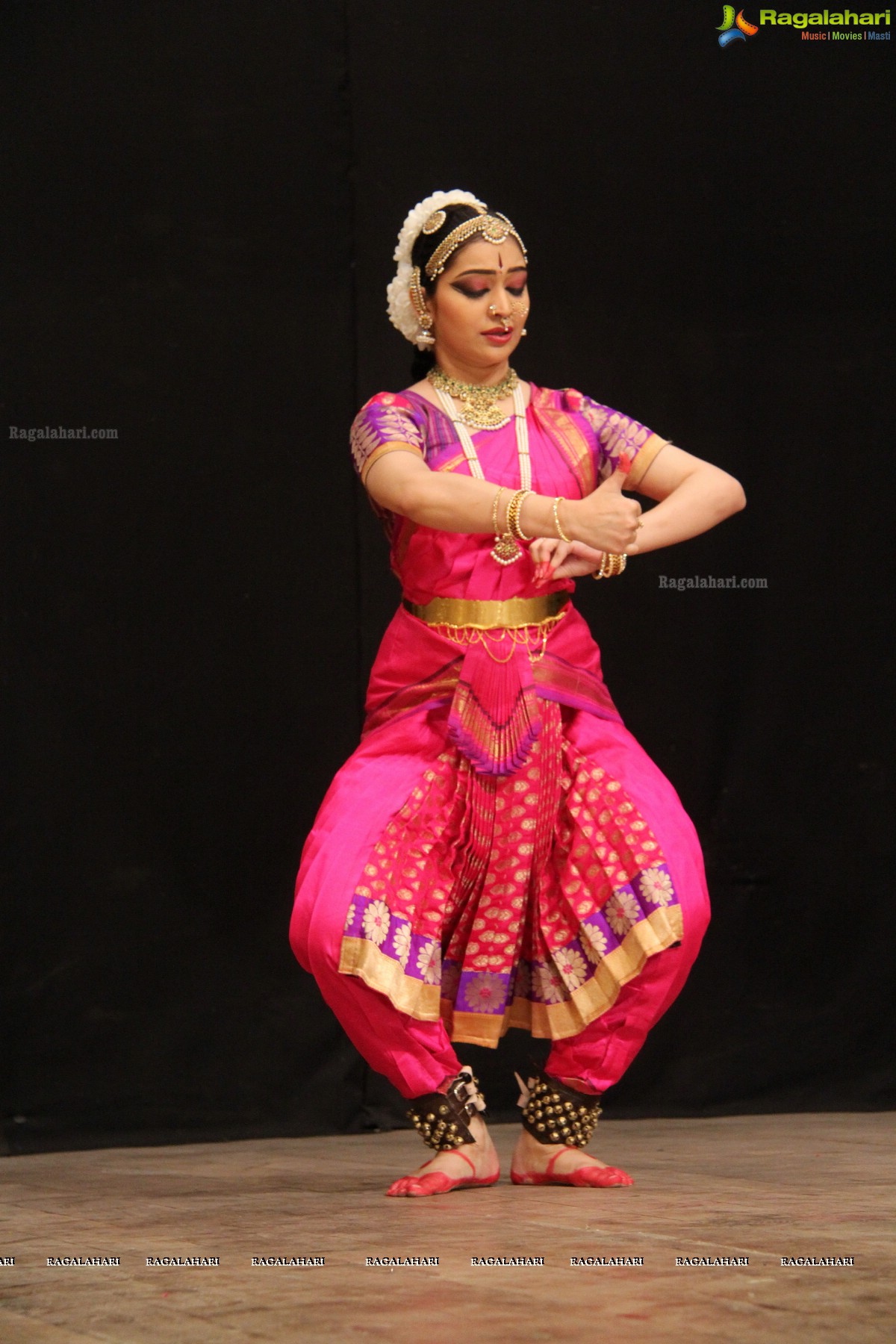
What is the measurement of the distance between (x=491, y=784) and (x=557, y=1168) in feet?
1.94

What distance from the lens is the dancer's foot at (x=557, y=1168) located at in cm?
276

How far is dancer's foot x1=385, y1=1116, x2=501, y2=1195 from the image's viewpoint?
2672mm

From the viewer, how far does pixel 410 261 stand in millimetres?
2988

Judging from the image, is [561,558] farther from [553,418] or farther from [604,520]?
[553,418]

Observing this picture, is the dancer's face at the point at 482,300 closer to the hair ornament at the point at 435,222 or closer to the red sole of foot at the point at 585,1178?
the hair ornament at the point at 435,222

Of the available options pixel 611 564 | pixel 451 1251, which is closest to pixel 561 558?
pixel 611 564

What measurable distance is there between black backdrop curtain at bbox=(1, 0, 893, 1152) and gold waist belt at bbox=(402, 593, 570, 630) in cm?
87

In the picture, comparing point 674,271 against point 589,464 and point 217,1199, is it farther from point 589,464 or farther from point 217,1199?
point 217,1199

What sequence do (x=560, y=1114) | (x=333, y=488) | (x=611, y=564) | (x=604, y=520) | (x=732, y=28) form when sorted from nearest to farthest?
(x=604, y=520) → (x=611, y=564) → (x=560, y=1114) → (x=333, y=488) → (x=732, y=28)

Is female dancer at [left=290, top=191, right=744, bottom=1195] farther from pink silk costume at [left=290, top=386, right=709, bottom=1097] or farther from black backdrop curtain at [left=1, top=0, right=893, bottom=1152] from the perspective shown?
black backdrop curtain at [left=1, top=0, right=893, bottom=1152]

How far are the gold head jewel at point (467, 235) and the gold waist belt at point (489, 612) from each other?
524 millimetres

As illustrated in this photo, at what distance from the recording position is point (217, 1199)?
2719mm

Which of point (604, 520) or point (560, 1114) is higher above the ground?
point (604, 520)

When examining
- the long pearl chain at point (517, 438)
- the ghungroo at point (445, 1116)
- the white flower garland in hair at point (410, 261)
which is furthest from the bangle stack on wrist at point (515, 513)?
the ghungroo at point (445, 1116)
